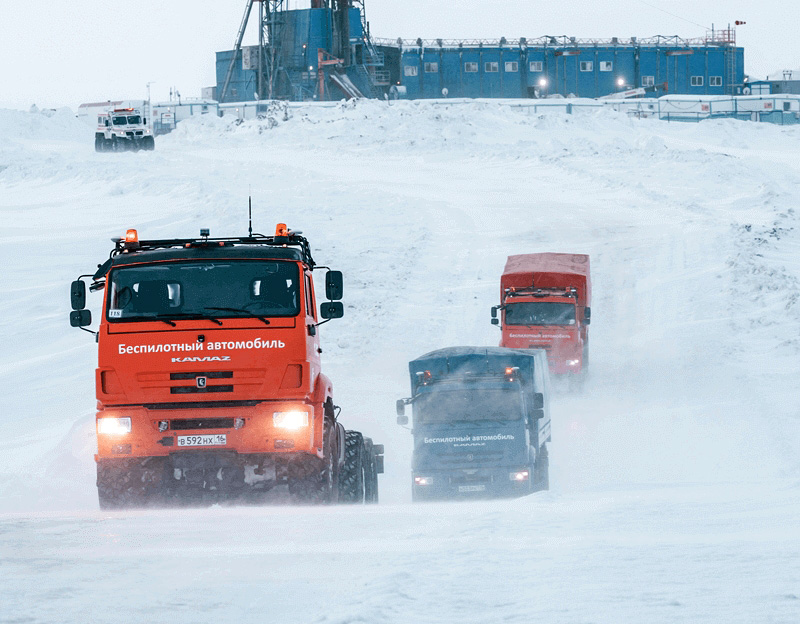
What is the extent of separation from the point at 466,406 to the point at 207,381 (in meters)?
6.84

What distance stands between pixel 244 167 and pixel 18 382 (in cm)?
3018

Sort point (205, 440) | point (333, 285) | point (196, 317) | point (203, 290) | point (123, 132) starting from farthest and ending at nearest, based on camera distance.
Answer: point (123, 132)
point (333, 285)
point (203, 290)
point (196, 317)
point (205, 440)

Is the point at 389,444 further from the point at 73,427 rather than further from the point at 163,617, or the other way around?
the point at 163,617

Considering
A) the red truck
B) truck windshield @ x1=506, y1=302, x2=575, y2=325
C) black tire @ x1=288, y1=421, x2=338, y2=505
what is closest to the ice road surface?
black tire @ x1=288, y1=421, x2=338, y2=505

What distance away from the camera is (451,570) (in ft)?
23.2

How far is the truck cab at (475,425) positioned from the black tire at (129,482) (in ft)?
20.5

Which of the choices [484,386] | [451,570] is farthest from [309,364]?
[484,386]

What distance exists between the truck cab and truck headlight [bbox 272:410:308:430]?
607 cm

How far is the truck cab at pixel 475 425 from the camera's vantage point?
1582 centimetres

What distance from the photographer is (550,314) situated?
944 inches

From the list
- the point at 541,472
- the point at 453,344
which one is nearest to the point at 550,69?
the point at 453,344

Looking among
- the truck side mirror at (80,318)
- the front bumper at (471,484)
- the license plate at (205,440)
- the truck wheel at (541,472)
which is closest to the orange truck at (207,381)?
the license plate at (205,440)

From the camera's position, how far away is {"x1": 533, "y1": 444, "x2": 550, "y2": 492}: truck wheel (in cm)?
1636

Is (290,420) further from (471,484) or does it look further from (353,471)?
(471,484)
